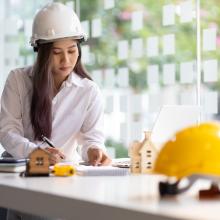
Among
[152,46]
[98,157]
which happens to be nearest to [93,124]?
[98,157]

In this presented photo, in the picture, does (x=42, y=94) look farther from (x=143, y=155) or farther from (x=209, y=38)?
(x=209, y=38)

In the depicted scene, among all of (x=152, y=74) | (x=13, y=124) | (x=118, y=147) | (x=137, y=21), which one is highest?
(x=137, y=21)

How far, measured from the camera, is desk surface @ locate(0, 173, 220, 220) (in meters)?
1.00

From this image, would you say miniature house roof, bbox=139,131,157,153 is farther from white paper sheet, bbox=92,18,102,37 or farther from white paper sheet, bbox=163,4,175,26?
white paper sheet, bbox=92,18,102,37

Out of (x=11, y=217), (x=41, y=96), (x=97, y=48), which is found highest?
(x=97, y=48)

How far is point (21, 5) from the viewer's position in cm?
464

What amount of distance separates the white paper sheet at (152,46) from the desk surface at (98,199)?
2.01 metres

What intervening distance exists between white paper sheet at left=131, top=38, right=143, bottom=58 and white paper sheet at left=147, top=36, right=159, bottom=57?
79 millimetres

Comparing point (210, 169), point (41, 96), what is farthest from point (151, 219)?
point (41, 96)

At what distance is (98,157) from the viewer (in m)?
2.12

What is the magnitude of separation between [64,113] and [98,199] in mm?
1417

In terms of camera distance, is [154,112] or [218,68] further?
[154,112]

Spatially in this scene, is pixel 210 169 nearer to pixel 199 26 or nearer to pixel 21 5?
pixel 199 26

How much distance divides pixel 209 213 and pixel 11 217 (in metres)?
1.35
